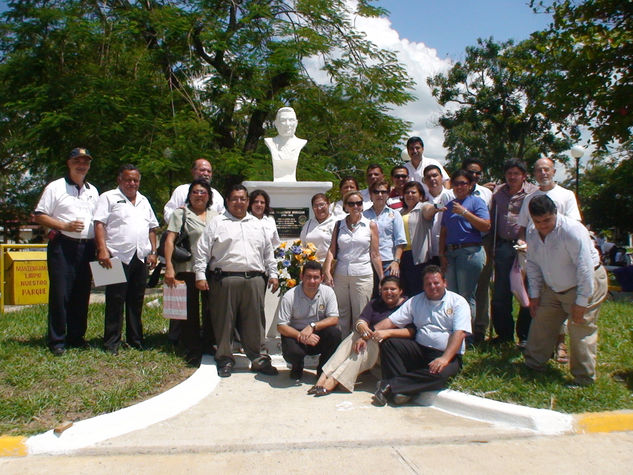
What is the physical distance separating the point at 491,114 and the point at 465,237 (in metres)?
22.9

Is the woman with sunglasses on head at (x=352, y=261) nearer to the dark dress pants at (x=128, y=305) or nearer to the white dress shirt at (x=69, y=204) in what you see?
the dark dress pants at (x=128, y=305)

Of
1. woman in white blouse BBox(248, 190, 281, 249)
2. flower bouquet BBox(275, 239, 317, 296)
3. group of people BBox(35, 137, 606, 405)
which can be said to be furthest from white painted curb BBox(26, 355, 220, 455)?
woman in white blouse BBox(248, 190, 281, 249)

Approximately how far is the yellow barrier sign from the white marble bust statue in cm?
577

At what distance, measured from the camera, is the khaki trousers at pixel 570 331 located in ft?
15.4

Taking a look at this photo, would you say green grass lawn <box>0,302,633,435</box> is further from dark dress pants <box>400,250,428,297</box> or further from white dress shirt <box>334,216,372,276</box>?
white dress shirt <box>334,216,372,276</box>

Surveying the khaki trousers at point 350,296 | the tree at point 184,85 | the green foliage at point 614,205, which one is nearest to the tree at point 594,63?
the tree at point 184,85

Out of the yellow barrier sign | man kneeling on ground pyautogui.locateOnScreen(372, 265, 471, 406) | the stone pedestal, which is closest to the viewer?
man kneeling on ground pyautogui.locateOnScreen(372, 265, 471, 406)

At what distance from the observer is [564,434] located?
160 inches

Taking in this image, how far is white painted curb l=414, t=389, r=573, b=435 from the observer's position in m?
4.11

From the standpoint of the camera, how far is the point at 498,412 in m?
4.28

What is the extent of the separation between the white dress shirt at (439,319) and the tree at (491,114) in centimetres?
2283

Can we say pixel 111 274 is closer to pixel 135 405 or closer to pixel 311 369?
pixel 135 405

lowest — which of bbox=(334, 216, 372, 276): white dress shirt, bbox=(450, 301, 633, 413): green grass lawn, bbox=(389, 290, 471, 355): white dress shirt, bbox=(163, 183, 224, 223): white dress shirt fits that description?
bbox=(450, 301, 633, 413): green grass lawn

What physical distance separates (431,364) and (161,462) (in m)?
2.28
